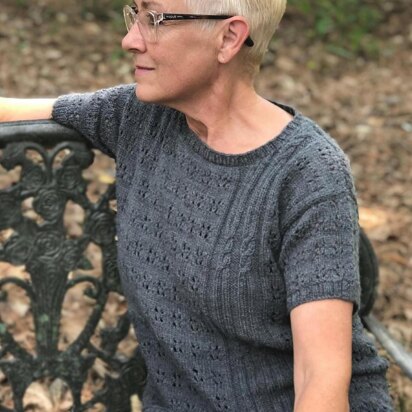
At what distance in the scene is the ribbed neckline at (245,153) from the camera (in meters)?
2.31

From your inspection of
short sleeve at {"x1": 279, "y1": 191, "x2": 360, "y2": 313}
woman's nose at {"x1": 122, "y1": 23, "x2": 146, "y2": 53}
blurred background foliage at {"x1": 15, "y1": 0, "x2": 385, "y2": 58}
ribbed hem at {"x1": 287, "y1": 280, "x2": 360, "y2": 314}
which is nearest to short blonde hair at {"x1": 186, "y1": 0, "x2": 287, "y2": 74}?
woman's nose at {"x1": 122, "y1": 23, "x2": 146, "y2": 53}

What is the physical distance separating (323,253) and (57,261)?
913 millimetres

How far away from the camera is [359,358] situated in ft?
8.16

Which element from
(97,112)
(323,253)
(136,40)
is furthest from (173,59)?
(323,253)

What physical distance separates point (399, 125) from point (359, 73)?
855 millimetres

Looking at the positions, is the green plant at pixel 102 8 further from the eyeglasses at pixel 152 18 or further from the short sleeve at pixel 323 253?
the short sleeve at pixel 323 253

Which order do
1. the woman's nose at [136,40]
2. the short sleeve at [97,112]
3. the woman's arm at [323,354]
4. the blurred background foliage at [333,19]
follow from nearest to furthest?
the woman's arm at [323,354] → the woman's nose at [136,40] → the short sleeve at [97,112] → the blurred background foliage at [333,19]

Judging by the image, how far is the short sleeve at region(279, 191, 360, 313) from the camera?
7.20ft

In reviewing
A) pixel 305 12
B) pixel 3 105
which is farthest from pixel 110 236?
pixel 305 12

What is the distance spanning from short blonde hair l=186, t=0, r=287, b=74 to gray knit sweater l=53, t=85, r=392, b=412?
0.21 m

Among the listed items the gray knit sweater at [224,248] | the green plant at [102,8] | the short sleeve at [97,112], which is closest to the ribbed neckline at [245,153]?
the gray knit sweater at [224,248]

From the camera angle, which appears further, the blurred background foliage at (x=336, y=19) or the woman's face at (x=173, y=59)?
the blurred background foliage at (x=336, y=19)

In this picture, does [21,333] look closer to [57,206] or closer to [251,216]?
[57,206]

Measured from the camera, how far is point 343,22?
273 inches
